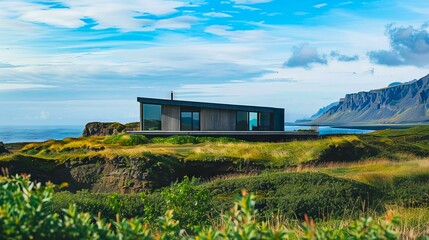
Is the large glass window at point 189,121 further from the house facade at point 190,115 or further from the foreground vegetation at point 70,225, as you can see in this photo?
the foreground vegetation at point 70,225

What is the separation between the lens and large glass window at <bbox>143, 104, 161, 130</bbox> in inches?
1764

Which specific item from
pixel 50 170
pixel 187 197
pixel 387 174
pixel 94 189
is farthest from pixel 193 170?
pixel 187 197

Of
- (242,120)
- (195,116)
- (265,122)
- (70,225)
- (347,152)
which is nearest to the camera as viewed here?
(70,225)

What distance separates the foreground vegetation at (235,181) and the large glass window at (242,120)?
23.5 ft

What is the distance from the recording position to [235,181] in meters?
18.9

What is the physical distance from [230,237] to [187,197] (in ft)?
29.1

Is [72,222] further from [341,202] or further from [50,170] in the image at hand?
[50,170]

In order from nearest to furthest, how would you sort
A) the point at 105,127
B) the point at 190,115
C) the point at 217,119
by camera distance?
the point at 190,115
the point at 217,119
the point at 105,127

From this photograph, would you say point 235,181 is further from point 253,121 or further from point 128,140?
point 253,121

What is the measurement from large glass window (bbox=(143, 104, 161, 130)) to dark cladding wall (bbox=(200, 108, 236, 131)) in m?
3.65

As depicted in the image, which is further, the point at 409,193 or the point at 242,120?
the point at 242,120

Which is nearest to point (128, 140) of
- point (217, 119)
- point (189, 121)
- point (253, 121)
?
point (189, 121)

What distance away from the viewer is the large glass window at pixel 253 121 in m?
46.5

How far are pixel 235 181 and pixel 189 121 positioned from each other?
1038 inches
